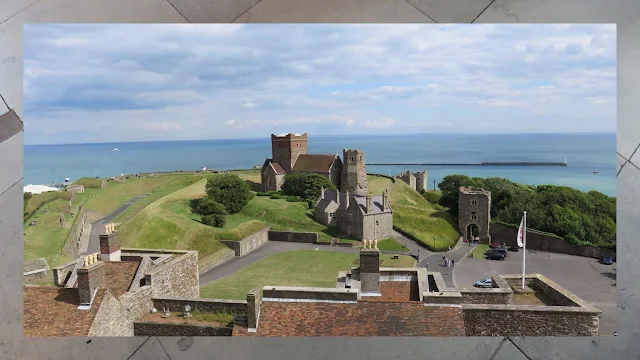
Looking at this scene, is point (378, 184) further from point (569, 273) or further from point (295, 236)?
point (569, 273)

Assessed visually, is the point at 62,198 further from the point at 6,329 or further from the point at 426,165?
the point at 426,165

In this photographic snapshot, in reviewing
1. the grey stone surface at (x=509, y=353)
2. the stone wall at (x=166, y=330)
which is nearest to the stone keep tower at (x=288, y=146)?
the stone wall at (x=166, y=330)

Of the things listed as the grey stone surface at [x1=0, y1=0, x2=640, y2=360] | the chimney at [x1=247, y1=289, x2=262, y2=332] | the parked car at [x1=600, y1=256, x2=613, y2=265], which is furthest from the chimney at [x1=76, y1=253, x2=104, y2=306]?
the parked car at [x1=600, y1=256, x2=613, y2=265]

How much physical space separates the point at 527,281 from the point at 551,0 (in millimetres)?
1935

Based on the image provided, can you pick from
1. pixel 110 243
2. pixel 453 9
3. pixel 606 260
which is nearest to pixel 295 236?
pixel 110 243

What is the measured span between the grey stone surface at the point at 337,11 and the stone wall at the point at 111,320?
6.96ft

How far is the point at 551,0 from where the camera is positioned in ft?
9.42

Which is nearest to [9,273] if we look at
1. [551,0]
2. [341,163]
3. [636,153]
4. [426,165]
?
[341,163]

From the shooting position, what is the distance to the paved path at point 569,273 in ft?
9.40

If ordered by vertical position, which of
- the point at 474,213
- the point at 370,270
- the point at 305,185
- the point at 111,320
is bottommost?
the point at 111,320

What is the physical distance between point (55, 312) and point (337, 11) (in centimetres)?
277

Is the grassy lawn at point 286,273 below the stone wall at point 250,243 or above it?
below

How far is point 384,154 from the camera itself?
3408 mm

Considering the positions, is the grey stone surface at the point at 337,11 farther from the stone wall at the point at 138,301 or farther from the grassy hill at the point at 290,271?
the stone wall at the point at 138,301
